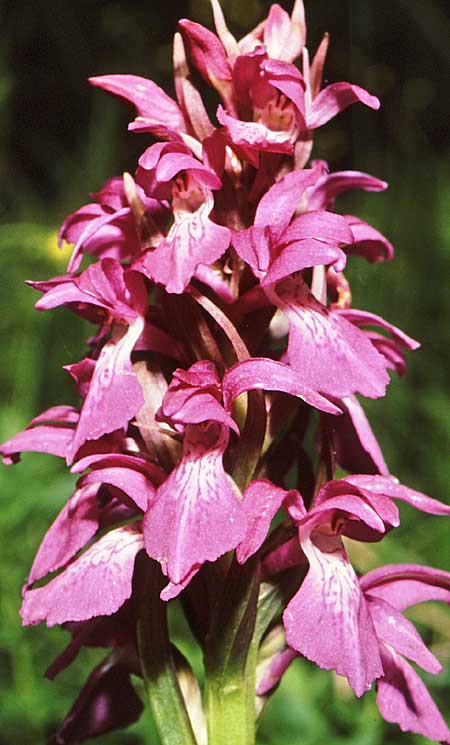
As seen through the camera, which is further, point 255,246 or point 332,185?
point 332,185

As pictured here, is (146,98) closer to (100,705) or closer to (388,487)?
(388,487)

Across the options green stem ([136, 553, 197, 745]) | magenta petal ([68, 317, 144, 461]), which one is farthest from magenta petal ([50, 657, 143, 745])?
magenta petal ([68, 317, 144, 461])

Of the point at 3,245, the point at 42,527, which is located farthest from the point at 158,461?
the point at 3,245

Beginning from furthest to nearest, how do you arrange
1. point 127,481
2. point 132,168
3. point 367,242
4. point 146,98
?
point 132,168 → point 367,242 → point 146,98 → point 127,481

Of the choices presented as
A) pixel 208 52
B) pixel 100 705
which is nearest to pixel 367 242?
pixel 208 52

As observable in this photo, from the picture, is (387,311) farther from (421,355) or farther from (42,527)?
(42,527)

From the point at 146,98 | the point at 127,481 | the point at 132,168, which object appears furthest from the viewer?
the point at 132,168

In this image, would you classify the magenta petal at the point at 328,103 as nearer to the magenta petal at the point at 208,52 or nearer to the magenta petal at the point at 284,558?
the magenta petal at the point at 208,52

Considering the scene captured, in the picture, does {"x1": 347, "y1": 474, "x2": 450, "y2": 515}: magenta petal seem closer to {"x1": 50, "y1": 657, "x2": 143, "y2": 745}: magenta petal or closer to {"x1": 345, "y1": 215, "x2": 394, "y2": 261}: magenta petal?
{"x1": 345, "y1": 215, "x2": 394, "y2": 261}: magenta petal
